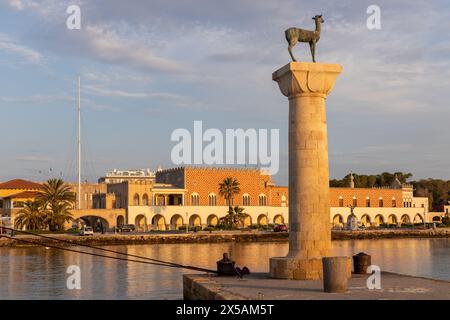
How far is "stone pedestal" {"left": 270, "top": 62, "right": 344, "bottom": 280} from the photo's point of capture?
19016 mm

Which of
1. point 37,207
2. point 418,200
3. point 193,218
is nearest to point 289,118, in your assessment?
point 37,207

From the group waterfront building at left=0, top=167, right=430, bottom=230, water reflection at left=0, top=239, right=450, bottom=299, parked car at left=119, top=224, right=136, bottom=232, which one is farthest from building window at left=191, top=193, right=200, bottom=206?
water reflection at left=0, top=239, right=450, bottom=299

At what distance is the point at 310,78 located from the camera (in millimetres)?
19062

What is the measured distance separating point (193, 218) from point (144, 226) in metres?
7.54

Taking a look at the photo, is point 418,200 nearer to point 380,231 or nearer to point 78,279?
point 380,231

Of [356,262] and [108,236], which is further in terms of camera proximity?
[108,236]

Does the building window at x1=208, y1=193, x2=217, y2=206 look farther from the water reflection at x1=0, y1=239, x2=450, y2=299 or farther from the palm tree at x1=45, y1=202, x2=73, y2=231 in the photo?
the water reflection at x1=0, y1=239, x2=450, y2=299

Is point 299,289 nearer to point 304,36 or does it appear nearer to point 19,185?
point 304,36

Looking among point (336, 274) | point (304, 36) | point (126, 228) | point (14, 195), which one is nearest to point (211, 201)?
point (126, 228)

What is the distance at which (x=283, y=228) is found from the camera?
80.4m

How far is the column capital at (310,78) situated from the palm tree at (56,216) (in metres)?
56.2

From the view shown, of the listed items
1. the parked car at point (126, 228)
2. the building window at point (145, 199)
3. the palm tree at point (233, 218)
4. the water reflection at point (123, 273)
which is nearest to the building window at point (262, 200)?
the palm tree at point (233, 218)

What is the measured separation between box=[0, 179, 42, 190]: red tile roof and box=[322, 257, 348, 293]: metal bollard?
90.3 m

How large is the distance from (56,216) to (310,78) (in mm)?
56900
